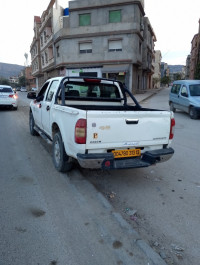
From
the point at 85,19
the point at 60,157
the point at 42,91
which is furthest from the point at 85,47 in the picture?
the point at 60,157

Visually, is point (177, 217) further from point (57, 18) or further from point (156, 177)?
point (57, 18)

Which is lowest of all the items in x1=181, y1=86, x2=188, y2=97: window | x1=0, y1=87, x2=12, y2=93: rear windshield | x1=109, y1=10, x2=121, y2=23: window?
x1=181, y1=86, x2=188, y2=97: window

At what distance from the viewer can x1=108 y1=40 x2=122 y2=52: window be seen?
2506cm

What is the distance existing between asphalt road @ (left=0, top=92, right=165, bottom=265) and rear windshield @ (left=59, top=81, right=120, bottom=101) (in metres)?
1.87

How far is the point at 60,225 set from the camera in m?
2.74

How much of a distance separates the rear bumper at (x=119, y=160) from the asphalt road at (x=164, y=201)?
1.69 ft

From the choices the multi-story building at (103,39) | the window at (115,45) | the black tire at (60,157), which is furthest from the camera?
the window at (115,45)

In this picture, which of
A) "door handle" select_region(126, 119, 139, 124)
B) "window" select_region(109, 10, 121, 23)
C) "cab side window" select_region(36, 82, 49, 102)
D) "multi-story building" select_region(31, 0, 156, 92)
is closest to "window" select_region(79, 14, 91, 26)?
"multi-story building" select_region(31, 0, 156, 92)

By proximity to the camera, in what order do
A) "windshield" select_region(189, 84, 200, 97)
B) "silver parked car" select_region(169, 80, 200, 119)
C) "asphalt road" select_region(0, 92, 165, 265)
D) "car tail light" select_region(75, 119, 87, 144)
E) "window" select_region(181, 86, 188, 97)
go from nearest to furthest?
"asphalt road" select_region(0, 92, 165, 265) → "car tail light" select_region(75, 119, 87, 144) → "silver parked car" select_region(169, 80, 200, 119) → "windshield" select_region(189, 84, 200, 97) → "window" select_region(181, 86, 188, 97)

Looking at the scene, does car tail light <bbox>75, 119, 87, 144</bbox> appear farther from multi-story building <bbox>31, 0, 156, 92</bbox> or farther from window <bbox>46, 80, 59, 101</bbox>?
multi-story building <bbox>31, 0, 156, 92</bbox>

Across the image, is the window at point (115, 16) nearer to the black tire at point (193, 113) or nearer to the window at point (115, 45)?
the window at point (115, 45)

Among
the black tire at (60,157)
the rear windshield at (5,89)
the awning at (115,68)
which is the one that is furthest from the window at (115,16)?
the black tire at (60,157)

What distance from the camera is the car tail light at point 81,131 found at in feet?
10.5

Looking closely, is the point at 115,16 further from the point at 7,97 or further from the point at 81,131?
the point at 81,131
